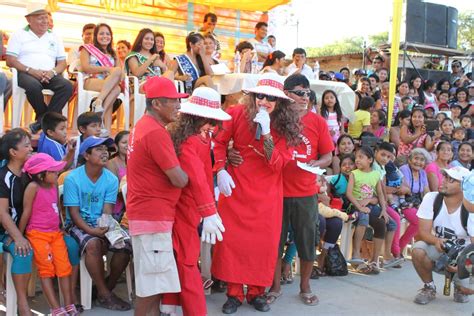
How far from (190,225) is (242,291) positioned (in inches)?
42.6

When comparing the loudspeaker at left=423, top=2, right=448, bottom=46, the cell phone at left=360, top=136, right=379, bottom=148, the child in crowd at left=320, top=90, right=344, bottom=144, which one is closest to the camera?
the cell phone at left=360, top=136, right=379, bottom=148

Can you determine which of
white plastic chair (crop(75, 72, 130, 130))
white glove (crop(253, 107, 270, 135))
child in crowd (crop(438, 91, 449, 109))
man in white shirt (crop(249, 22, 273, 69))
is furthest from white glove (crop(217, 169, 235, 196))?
child in crowd (crop(438, 91, 449, 109))

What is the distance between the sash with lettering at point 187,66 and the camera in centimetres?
705

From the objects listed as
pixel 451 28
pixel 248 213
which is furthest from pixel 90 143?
pixel 451 28

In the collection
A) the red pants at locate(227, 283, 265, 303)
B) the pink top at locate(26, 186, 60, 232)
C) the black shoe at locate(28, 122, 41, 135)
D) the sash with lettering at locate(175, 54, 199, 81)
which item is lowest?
the red pants at locate(227, 283, 265, 303)

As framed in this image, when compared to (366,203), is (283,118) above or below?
above

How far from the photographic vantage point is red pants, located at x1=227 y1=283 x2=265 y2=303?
168 inches

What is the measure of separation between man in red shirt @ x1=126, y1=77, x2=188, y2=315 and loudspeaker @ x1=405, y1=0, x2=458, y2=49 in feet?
45.7

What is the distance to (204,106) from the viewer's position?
3.53 meters

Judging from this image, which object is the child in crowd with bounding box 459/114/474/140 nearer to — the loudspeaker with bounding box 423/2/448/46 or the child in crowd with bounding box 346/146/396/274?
the child in crowd with bounding box 346/146/396/274

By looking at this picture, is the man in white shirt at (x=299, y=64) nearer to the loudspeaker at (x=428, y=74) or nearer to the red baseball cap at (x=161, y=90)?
the red baseball cap at (x=161, y=90)

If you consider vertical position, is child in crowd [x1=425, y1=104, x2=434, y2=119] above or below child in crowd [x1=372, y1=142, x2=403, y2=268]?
above

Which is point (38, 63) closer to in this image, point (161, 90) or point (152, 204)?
point (161, 90)

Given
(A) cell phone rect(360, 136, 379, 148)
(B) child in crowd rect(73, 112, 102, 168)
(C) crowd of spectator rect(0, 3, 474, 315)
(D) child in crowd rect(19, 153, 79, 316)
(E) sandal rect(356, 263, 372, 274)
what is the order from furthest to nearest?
(A) cell phone rect(360, 136, 379, 148)
(E) sandal rect(356, 263, 372, 274)
(B) child in crowd rect(73, 112, 102, 168)
(D) child in crowd rect(19, 153, 79, 316)
(C) crowd of spectator rect(0, 3, 474, 315)
